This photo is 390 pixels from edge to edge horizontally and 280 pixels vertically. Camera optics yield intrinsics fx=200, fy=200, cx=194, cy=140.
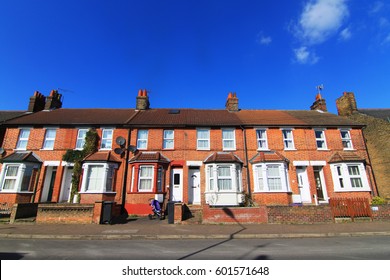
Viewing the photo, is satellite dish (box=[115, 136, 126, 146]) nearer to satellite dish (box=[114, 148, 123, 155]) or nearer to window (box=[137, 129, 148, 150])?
satellite dish (box=[114, 148, 123, 155])

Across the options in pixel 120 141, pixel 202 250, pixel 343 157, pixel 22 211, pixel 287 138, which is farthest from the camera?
pixel 287 138

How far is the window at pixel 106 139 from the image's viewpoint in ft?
54.6

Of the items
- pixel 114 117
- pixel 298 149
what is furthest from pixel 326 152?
pixel 114 117

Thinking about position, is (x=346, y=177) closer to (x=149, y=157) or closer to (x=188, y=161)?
(x=188, y=161)

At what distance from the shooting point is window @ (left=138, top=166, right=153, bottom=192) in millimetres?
14695

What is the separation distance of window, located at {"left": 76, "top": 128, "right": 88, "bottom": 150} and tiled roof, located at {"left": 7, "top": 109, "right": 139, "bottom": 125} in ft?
2.23

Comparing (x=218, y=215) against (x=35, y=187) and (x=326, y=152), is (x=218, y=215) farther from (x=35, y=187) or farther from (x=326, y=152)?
(x=35, y=187)

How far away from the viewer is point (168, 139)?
17.0 meters

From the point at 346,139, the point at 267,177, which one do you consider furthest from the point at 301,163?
the point at 346,139

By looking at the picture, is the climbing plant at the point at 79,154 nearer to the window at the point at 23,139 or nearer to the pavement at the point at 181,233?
the window at the point at 23,139

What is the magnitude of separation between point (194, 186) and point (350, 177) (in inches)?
471

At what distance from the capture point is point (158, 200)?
1420 cm

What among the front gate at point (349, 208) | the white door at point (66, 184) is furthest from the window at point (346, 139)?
the white door at point (66, 184)

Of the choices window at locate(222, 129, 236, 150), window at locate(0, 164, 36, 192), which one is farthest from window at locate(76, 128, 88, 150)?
window at locate(222, 129, 236, 150)
